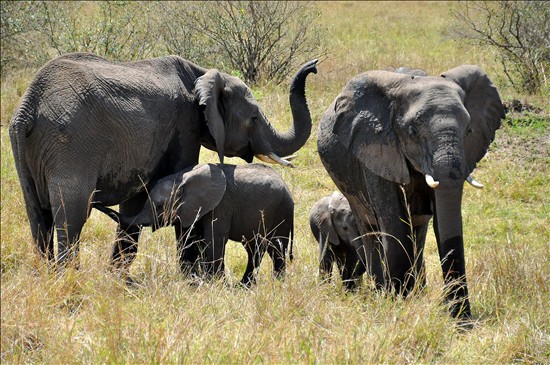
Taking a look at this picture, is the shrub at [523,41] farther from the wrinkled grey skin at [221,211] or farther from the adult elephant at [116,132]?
the wrinkled grey skin at [221,211]

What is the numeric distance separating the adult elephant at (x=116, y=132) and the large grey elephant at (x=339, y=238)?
84 cm

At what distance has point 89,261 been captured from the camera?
251 inches

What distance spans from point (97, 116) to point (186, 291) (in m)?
1.90

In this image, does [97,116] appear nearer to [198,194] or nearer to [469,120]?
[198,194]

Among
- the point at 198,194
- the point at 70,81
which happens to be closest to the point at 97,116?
the point at 70,81

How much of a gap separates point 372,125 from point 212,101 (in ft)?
6.65

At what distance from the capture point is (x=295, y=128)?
8.64m

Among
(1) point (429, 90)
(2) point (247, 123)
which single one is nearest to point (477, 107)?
(1) point (429, 90)

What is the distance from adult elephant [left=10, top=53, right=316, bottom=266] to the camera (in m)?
6.72

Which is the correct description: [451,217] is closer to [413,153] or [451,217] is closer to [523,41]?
[413,153]

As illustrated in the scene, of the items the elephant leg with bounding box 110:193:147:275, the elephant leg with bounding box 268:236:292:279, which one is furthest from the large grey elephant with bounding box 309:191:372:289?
the elephant leg with bounding box 110:193:147:275

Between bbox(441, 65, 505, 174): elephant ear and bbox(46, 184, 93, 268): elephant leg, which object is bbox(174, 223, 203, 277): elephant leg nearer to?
bbox(46, 184, 93, 268): elephant leg

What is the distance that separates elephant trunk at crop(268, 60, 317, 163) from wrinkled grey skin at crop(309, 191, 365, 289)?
882 millimetres

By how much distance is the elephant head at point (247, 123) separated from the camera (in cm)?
807
